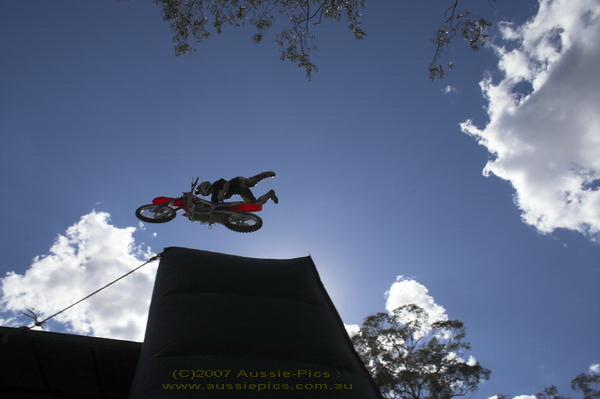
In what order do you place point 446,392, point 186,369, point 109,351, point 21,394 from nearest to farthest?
point 186,369 < point 109,351 < point 21,394 < point 446,392

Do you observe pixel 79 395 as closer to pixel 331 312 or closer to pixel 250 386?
pixel 250 386

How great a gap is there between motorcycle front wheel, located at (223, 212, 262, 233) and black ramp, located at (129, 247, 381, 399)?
3949 millimetres

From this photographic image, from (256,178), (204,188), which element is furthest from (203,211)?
(256,178)

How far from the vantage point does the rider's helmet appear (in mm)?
8477

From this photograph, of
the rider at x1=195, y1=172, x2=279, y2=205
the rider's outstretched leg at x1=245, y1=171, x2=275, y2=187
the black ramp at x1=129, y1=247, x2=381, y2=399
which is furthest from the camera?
the rider at x1=195, y1=172, x2=279, y2=205

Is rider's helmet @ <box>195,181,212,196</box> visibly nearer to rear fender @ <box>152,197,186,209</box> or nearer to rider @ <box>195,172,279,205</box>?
rider @ <box>195,172,279,205</box>

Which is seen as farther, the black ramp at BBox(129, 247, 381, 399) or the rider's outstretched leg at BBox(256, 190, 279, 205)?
the rider's outstretched leg at BBox(256, 190, 279, 205)

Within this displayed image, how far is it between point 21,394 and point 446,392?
1872 cm

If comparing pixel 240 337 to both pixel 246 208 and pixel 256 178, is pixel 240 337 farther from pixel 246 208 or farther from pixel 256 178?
pixel 246 208

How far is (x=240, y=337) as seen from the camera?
11.5 feet

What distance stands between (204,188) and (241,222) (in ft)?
3.55

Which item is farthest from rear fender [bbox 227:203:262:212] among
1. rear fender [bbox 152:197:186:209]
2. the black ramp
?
the black ramp

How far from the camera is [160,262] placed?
14.2 ft

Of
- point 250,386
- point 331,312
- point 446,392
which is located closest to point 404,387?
point 446,392
